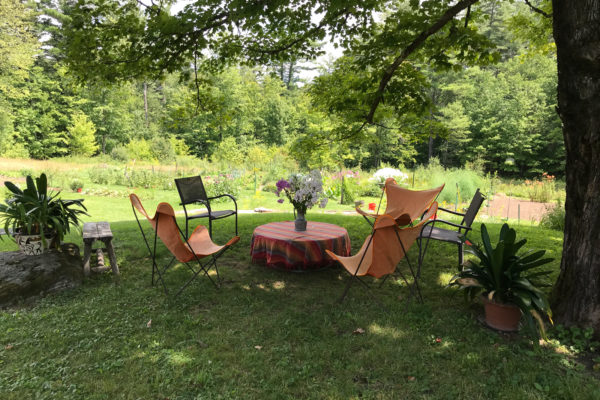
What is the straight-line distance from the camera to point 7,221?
338 cm

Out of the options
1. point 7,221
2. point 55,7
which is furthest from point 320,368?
point 55,7

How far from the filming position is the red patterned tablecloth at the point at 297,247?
3719mm

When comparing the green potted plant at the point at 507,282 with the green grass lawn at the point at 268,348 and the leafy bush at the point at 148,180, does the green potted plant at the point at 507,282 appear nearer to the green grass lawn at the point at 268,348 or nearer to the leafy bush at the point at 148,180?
the green grass lawn at the point at 268,348

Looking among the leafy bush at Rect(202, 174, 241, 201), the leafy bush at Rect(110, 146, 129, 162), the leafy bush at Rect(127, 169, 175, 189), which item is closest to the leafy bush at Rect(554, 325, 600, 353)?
the leafy bush at Rect(202, 174, 241, 201)

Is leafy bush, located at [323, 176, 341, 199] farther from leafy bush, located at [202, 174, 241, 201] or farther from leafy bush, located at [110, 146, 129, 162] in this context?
leafy bush, located at [110, 146, 129, 162]

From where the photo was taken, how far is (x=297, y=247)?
3.71 meters

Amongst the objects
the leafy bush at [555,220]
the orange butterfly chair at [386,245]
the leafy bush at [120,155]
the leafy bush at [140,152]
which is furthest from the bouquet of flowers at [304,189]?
the leafy bush at [120,155]

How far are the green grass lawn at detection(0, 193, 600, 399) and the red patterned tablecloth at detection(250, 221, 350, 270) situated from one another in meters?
0.24

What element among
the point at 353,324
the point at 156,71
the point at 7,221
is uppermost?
the point at 156,71

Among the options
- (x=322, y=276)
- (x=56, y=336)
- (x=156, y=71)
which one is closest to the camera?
(x=56, y=336)

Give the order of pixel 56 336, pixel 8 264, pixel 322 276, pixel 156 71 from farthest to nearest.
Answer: pixel 156 71
pixel 322 276
pixel 8 264
pixel 56 336

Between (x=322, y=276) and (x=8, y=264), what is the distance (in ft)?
10.0

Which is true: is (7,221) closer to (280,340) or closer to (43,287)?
(43,287)

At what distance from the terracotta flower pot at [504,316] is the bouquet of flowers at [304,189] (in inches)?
76.7
